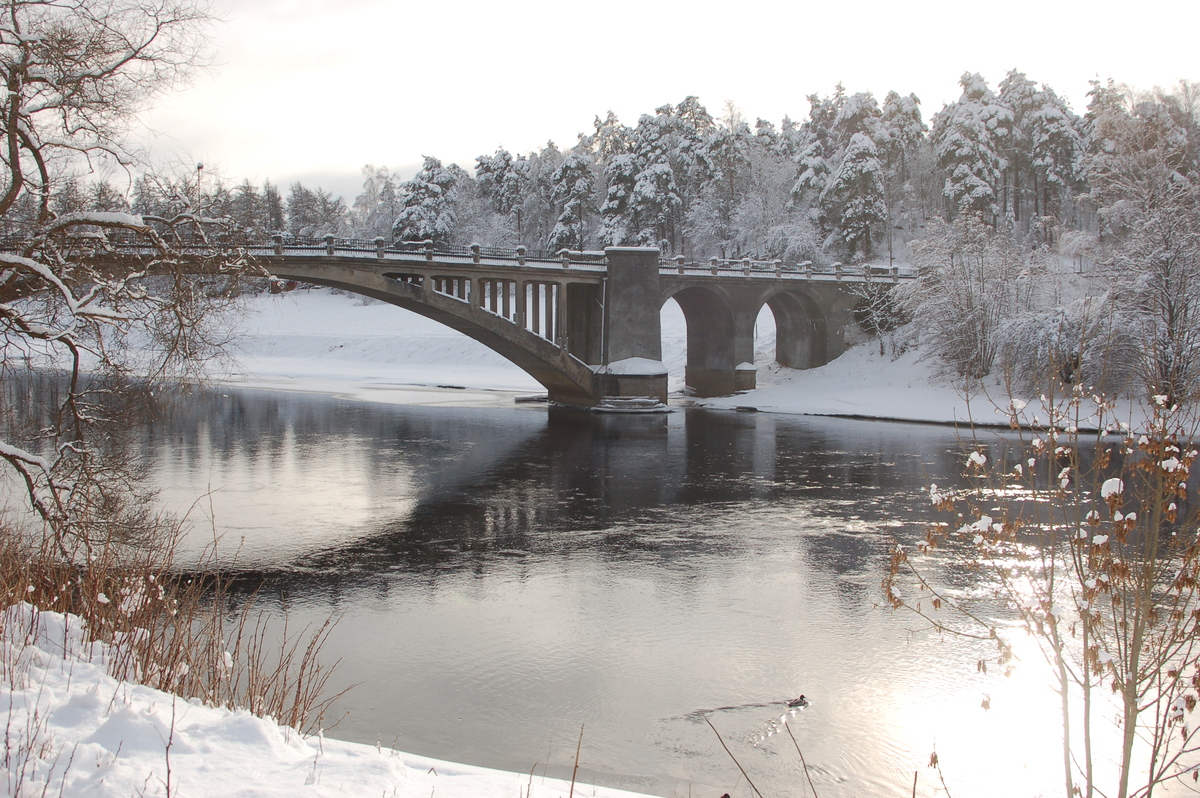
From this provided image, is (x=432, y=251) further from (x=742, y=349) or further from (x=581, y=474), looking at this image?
(x=742, y=349)

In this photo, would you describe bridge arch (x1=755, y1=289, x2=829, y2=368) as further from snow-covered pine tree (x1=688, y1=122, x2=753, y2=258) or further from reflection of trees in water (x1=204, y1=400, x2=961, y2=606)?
snow-covered pine tree (x1=688, y1=122, x2=753, y2=258)

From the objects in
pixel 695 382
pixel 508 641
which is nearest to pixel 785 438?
pixel 695 382

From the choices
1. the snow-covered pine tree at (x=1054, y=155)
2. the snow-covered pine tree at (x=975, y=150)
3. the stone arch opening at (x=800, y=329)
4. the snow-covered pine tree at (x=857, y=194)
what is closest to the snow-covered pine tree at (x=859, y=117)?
the snow-covered pine tree at (x=975, y=150)

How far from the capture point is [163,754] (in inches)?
195

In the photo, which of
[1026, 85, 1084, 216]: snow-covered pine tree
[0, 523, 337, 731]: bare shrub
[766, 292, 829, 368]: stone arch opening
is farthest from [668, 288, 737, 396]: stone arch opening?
[0, 523, 337, 731]: bare shrub

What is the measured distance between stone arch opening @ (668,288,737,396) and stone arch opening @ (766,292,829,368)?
3.24 meters

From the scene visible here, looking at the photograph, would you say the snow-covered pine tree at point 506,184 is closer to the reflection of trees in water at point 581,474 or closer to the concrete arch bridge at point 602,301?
the concrete arch bridge at point 602,301

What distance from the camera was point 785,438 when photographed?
1200 inches

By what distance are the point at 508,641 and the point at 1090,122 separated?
65.1 m

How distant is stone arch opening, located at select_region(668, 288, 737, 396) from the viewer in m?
45.2

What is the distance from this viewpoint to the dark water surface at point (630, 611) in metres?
8.00

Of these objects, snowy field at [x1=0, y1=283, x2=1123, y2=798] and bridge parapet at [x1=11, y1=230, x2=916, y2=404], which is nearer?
snowy field at [x1=0, y1=283, x2=1123, y2=798]

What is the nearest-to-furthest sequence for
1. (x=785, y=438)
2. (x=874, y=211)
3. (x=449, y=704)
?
(x=449, y=704)
(x=785, y=438)
(x=874, y=211)

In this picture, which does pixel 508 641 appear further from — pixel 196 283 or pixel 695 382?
pixel 695 382
